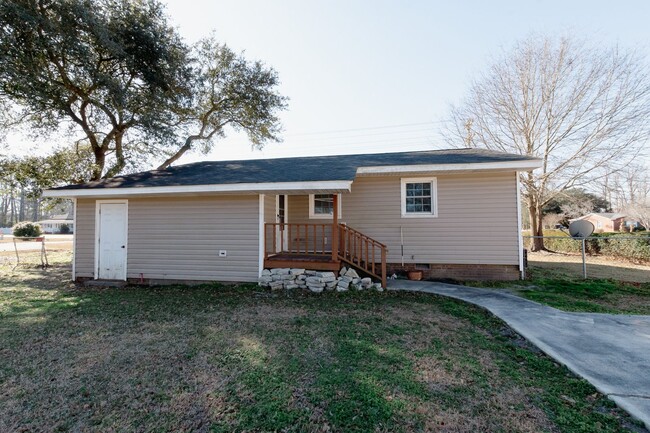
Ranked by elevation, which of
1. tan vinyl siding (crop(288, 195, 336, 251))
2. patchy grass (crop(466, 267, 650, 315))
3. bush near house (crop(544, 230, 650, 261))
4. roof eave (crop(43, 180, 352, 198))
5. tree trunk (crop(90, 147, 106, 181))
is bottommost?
patchy grass (crop(466, 267, 650, 315))

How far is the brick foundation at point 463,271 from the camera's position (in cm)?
738

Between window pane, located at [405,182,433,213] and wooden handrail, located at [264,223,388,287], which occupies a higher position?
window pane, located at [405,182,433,213]

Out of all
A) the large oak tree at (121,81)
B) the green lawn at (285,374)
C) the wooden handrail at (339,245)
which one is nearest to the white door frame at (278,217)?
the wooden handrail at (339,245)

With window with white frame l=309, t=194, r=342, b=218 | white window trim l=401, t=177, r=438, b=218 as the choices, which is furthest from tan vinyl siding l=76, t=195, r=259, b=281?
white window trim l=401, t=177, r=438, b=218

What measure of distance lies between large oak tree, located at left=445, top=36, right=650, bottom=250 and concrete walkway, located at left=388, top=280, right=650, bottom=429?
11580 mm

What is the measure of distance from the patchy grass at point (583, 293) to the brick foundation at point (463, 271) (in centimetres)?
28

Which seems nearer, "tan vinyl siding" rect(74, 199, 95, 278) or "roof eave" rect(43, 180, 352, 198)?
"roof eave" rect(43, 180, 352, 198)

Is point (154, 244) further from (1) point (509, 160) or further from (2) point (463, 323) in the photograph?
(1) point (509, 160)

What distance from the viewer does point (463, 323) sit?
4.52 m

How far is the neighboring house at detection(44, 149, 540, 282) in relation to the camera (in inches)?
278

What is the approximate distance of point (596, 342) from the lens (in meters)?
3.64

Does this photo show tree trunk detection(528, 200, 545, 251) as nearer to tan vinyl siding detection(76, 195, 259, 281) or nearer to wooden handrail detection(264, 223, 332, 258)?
wooden handrail detection(264, 223, 332, 258)

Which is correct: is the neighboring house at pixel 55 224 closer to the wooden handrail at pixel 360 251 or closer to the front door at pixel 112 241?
the front door at pixel 112 241

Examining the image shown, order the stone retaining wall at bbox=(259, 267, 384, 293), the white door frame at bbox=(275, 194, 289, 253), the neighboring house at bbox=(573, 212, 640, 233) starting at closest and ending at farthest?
the stone retaining wall at bbox=(259, 267, 384, 293), the white door frame at bbox=(275, 194, 289, 253), the neighboring house at bbox=(573, 212, 640, 233)
